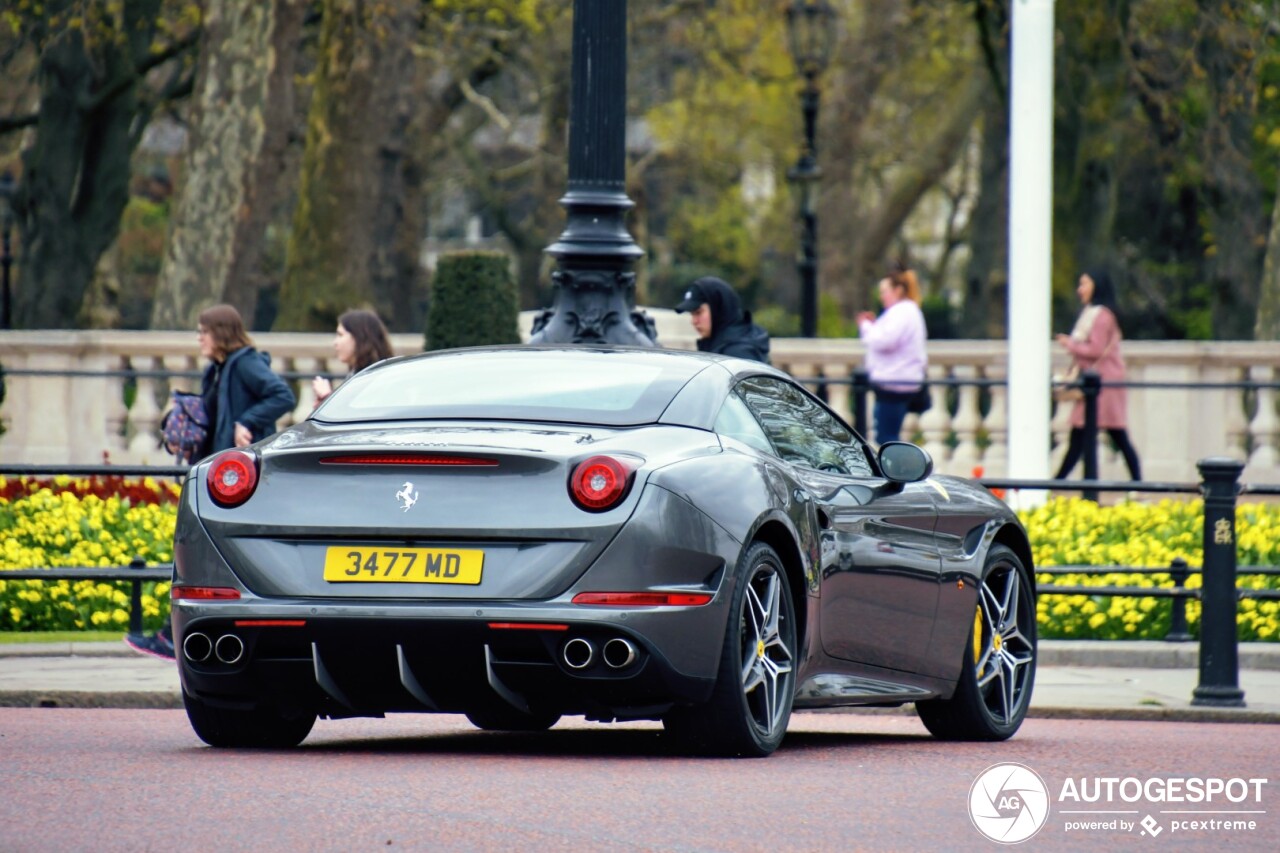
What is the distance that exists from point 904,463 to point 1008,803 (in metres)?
2.03

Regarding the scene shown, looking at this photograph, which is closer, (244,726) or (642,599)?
(642,599)

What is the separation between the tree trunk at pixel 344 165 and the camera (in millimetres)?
25031

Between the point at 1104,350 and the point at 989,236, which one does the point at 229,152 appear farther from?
the point at 989,236

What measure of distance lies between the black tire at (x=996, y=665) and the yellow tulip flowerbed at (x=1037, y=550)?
172 centimetres

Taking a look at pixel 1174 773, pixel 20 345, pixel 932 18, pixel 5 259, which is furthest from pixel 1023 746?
pixel 5 259

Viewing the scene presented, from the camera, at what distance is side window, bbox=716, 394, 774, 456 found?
8234mm

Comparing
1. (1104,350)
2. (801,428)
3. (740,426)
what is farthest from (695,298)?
(1104,350)

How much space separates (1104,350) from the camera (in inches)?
→ 772

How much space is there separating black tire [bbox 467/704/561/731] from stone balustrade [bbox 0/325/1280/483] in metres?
12.7

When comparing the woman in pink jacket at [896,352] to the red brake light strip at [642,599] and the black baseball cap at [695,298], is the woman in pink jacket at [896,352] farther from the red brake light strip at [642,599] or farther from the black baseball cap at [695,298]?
the red brake light strip at [642,599]

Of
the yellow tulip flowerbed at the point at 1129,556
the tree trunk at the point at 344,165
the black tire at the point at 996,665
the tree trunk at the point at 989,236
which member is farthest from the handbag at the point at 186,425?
the tree trunk at the point at 989,236

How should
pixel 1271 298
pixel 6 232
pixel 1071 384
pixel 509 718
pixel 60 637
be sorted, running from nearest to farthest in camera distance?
1. pixel 509 718
2. pixel 60 637
3. pixel 1071 384
4. pixel 1271 298
5. pixel 6 232

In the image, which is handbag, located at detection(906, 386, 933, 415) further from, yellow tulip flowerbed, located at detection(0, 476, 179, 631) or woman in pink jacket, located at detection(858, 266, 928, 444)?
yellow tulip flowerbed, located at detection(0, 476, 179, 631)

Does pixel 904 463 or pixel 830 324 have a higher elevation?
pixel 904 463
